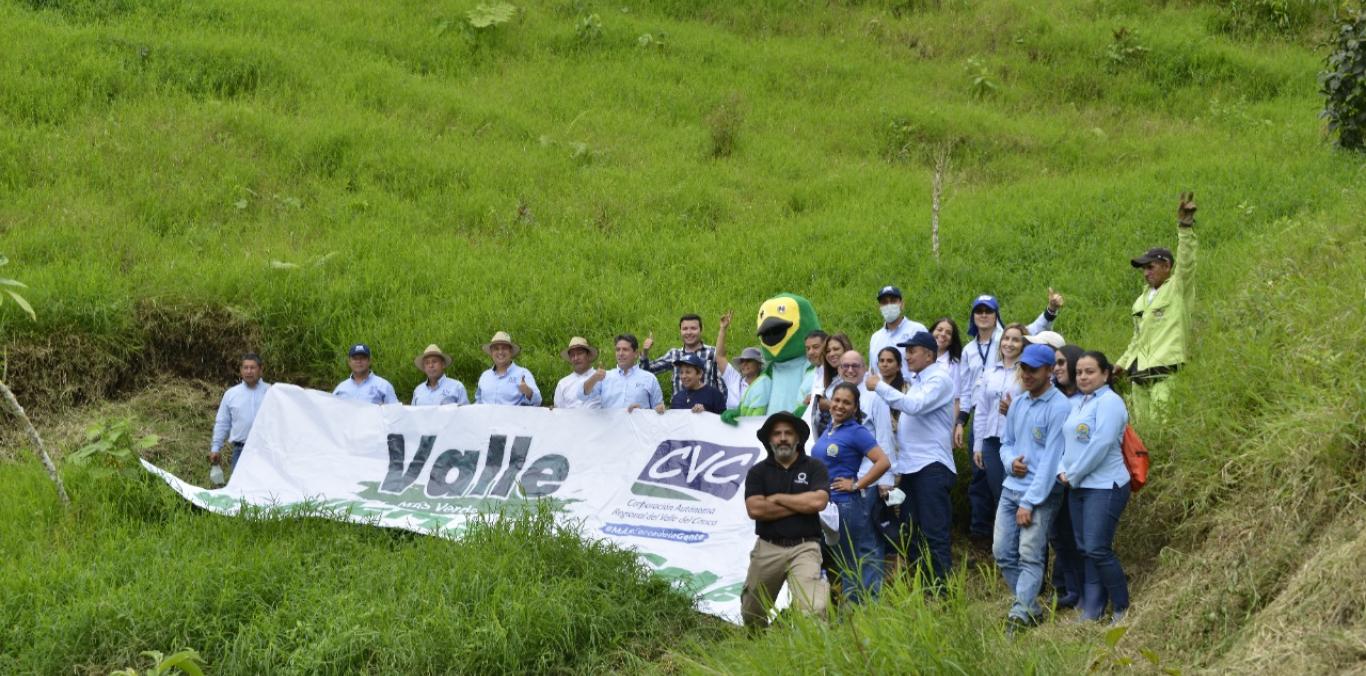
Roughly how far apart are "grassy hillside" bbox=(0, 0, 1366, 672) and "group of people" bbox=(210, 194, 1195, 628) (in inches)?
17.1

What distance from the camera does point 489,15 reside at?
21.0 meters

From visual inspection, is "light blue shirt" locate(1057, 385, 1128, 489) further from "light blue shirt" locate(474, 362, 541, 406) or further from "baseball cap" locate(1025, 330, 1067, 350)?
"light blue shirt" locate(474, 362, 541, 406)

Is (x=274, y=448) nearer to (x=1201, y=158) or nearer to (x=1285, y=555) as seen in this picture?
(x=1285, y=555)

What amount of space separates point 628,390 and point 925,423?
9.91 feet

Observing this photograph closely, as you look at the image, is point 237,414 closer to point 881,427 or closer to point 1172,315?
point 881,427

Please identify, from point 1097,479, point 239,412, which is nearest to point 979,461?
point 1097,479

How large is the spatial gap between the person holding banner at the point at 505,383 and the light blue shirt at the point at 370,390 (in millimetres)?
851

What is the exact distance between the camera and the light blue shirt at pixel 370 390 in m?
11.2

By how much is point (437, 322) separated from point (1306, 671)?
9401mm

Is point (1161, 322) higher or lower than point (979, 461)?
higher

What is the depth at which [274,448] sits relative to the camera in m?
10.7

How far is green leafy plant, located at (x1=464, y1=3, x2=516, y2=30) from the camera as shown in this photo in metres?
20.7

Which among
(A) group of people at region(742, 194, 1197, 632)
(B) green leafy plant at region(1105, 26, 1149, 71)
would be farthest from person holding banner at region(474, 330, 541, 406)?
(B) green leafy plant at region(1105, 26, 1149, 71)

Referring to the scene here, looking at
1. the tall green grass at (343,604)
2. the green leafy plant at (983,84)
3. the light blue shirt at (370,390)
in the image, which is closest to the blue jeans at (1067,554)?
the tall green grass at (343,604)
